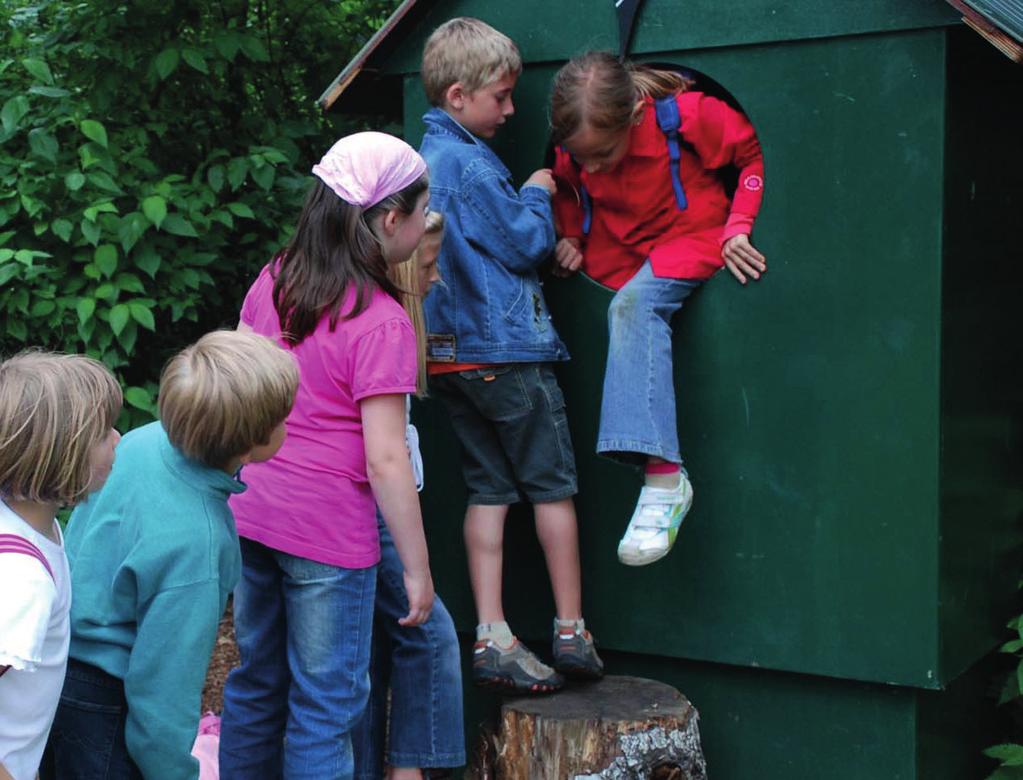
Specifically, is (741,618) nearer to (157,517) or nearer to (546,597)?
(546,597)

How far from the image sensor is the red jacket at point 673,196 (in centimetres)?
361

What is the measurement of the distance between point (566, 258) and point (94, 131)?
5.71 feet

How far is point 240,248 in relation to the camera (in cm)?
532

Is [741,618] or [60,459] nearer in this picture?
[60,459]

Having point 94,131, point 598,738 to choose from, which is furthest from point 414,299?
point 94,131

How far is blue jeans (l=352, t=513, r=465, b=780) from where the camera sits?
348 cm

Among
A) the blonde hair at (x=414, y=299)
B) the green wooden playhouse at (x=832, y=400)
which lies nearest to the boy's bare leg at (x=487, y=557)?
the green wooden playhouse at (x=832, y=400)

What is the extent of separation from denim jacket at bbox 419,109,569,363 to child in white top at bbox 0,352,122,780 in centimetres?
140

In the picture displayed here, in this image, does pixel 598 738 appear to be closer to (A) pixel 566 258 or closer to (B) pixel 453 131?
(A) pixel 566 258

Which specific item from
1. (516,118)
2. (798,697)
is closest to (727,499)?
(798,697)

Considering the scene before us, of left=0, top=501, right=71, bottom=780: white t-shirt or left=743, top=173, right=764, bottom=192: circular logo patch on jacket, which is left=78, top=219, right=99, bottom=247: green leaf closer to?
left=743, top=173, right=764, bottom=192: circular logo patch on jacket

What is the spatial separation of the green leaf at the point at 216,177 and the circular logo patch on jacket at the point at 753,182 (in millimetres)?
Answer: 1990

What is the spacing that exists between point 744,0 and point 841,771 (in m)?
1.98

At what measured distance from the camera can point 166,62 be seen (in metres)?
4.71
